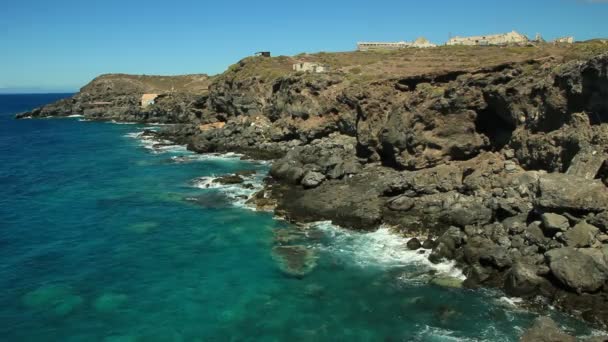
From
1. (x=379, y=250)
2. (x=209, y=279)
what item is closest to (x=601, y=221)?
(x=379, y=250)

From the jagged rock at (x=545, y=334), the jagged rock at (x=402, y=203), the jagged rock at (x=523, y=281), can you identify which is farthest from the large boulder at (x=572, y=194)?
the jagged rock at (x=402, y=203)

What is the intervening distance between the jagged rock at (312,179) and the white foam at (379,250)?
884cm

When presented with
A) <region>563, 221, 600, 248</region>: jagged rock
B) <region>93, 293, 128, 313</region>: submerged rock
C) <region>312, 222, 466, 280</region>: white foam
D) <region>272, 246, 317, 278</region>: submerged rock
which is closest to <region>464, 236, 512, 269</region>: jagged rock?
<region>312, 222, 466, 280</region>: white foam

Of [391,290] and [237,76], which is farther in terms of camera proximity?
[237,76]

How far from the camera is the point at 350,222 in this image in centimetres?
4103

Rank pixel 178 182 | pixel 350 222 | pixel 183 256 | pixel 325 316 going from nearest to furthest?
pixel 325 316, pixel 183 256, pixel 350 222, pixel 178 182

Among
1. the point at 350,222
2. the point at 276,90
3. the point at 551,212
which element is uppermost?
the point at 276,90

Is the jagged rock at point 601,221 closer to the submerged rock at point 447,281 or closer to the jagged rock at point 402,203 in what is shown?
the submerged rock at point 447,281

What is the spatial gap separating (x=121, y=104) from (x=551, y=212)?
162m

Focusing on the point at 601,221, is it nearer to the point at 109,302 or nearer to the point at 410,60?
the point at 109,302

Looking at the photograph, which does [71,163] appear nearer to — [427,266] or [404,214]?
[404,214]

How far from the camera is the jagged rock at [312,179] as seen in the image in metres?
49.6

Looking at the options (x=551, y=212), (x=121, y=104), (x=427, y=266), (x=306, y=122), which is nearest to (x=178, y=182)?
(x=306, y=122)

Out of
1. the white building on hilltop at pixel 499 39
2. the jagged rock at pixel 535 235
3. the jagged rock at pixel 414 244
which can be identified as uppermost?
the white building on hilltop at pixel 499 39
